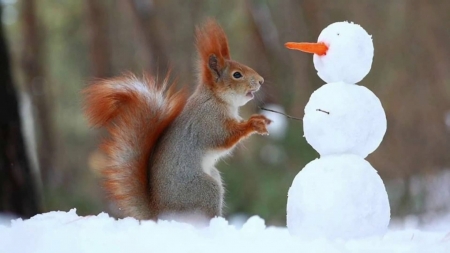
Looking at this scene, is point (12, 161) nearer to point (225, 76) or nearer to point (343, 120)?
point (225, 76)

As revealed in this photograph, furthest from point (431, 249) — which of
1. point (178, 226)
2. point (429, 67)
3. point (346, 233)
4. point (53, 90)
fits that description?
point (53, 90)

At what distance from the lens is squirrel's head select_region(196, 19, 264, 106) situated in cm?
138

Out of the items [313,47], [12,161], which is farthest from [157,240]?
[12,161]

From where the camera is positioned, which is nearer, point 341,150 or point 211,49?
point 341,150

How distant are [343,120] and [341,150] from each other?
2.3 inches

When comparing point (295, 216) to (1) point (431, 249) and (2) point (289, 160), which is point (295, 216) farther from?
(2) point (289, 160)

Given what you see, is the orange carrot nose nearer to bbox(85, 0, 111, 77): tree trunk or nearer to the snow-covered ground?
the snow-covered ground

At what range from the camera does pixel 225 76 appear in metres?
1.40

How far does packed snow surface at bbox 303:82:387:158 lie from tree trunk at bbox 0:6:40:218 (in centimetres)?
154

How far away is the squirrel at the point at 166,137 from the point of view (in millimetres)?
1294

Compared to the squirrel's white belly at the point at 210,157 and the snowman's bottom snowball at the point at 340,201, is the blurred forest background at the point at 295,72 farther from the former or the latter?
the snowman's bottom snowball at the point at 340,201

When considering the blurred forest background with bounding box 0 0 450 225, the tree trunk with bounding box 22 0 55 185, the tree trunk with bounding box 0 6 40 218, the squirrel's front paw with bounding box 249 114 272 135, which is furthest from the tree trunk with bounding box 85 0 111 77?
the squirrel's front paw with bounding box 249 114 272 135

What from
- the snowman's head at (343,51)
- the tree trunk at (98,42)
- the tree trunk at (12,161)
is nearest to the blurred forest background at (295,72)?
the tree trunk at (98,42)

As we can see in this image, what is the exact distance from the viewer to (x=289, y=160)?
4484mm
